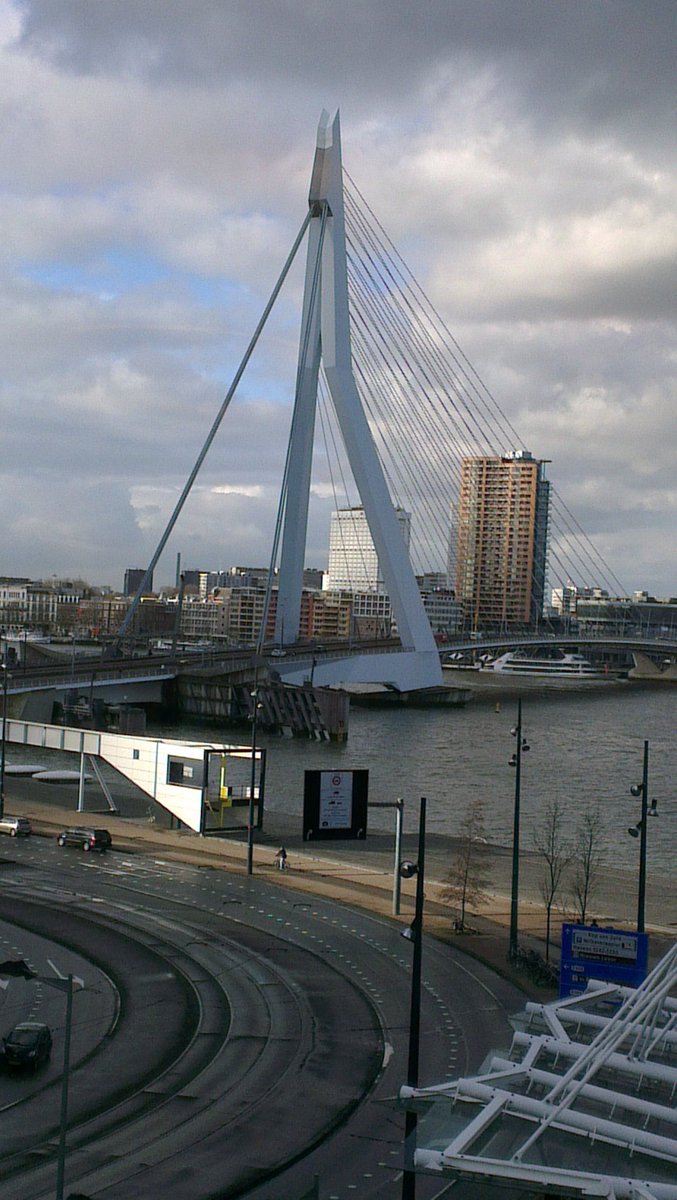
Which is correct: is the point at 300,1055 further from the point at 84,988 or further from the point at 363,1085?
the point at 84,988

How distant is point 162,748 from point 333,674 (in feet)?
68.4

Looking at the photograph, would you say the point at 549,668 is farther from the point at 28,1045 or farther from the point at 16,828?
the point at 28,1045

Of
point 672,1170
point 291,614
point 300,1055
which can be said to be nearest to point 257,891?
point 300,1055

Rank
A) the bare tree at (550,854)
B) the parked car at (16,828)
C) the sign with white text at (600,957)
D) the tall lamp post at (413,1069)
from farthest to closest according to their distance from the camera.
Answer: the parked car at (16,828) → the bare tree at (550,854) → the sign with white text at (600,957) → the tall lamp post at (413,1069)

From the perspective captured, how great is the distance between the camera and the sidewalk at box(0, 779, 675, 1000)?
1205 cm

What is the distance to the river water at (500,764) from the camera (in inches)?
823

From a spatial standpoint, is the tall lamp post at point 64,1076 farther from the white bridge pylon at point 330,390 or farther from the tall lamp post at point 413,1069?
the white bridge pylon at point 330,390

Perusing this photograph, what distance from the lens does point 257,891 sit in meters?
13.9

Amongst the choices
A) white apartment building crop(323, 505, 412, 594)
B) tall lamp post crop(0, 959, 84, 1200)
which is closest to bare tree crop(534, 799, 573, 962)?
tall lamp post crop(0, 959, 84, 1200)

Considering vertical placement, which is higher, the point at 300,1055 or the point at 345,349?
the point at 345,349

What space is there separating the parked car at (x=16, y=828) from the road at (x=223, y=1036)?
3.18m

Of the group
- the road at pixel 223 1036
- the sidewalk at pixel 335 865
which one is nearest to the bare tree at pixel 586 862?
the sidewalk at pixel 335 865

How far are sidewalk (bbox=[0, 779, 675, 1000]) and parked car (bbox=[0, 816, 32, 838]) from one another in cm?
31

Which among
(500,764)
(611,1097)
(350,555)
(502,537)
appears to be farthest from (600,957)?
(350,555)
